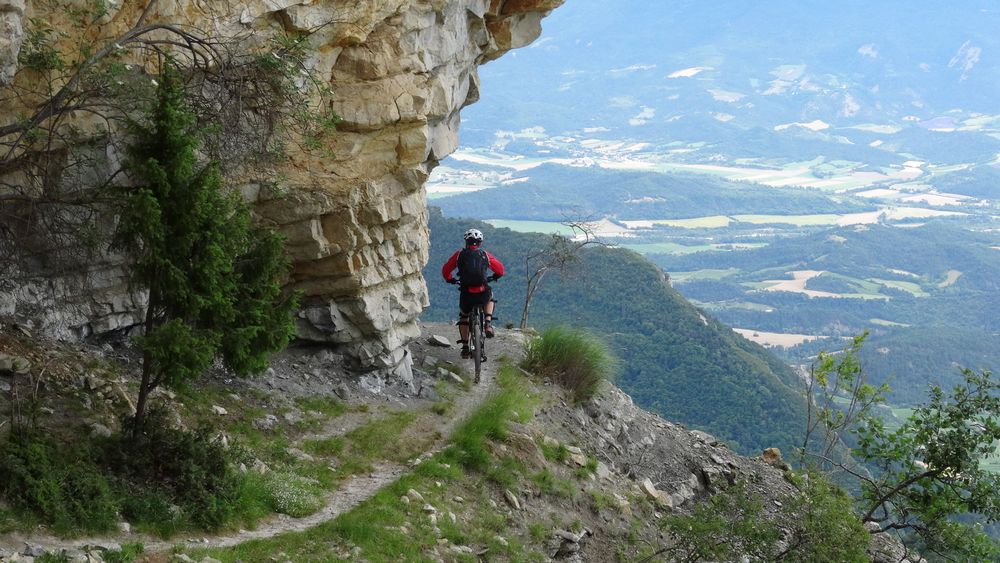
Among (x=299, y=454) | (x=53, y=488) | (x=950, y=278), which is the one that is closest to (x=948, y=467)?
(x=299, y=454)

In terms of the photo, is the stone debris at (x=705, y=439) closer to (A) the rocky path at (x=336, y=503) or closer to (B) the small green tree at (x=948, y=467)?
(A) the rocky path at (x=336, y=503)

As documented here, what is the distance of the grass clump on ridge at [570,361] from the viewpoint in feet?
54.6

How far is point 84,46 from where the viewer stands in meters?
10.3

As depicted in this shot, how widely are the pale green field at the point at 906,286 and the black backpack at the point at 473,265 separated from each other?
8829 cm

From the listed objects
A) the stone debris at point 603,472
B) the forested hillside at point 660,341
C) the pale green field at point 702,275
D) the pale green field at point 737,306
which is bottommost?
the pale green field at point 737,306

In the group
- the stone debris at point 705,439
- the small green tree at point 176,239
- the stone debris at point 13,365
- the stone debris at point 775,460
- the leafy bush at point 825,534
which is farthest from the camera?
the stone debris at point 775,460

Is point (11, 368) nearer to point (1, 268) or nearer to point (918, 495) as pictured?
point (1, 268)

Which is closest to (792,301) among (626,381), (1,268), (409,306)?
(626,381)

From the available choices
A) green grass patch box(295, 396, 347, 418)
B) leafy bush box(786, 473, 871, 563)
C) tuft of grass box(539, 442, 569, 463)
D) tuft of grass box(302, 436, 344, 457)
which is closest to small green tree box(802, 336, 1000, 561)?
leafy bush box(786, 473, 871, 563)

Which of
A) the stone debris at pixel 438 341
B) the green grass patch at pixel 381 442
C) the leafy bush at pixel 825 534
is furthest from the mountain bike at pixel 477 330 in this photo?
the leafy bush at pixel 825 534

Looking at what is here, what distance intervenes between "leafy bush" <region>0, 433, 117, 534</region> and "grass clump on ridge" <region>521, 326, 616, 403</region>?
910 cm

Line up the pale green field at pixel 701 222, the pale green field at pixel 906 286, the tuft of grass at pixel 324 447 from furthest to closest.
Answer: the pale green field at pixel 701 222 < the pale green field at pixel 906 286 < the tuft of grass at pixel 324 447

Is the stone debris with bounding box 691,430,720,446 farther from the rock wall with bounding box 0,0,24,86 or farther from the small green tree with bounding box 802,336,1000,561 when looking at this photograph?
the rock wall with bounding box 0,0,24,86

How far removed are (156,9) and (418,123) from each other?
15.0ft
